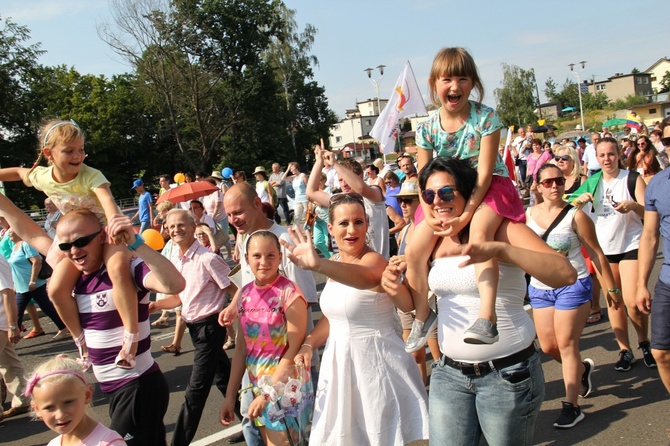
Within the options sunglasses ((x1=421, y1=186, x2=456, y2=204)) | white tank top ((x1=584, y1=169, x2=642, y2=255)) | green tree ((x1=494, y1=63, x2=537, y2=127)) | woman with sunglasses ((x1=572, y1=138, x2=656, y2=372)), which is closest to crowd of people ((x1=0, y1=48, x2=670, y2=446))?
sunglasses ((x1=421, y1=186, x2=456, y2=204))

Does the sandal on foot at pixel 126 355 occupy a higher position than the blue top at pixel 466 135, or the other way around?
the blue top at pixel 466 135

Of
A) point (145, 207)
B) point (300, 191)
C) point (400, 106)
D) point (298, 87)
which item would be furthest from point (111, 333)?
point (298, 87)

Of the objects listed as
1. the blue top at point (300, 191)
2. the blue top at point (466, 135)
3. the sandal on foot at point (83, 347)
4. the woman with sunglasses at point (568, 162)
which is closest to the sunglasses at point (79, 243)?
the sandal on foot at point (83, 347)

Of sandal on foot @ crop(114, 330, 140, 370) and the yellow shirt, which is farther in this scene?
the yellow shirt

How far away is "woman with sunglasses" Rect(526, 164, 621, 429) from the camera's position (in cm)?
→ 448

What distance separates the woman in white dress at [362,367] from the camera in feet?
10.0

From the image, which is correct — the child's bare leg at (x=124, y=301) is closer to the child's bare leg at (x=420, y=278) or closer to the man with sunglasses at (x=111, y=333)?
the man with sunglasses at (x=111, y=333)

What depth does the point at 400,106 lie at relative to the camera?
8781 millimetres

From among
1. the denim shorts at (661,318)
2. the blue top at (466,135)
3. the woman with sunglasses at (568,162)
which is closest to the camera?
the blue top at (466,135)

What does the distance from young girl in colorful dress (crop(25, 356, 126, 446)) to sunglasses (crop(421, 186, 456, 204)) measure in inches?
70.8

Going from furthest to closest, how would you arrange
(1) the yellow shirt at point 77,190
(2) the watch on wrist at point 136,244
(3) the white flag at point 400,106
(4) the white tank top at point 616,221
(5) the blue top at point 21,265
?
(3) the white flag at point 400,106, (5) the blue top at point 21,265, (4) the white tank top at point 616,221, (1) the yellow shirt at point 77,190, (2) the watch on wrist at point 136,244

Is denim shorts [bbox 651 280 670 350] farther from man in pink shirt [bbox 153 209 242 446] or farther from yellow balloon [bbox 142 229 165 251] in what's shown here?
yellow balloon [bbox 142 229 165 251]

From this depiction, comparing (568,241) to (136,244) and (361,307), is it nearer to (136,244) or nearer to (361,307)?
(361,307)

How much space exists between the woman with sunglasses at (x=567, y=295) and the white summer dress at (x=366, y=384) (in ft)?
6.00
